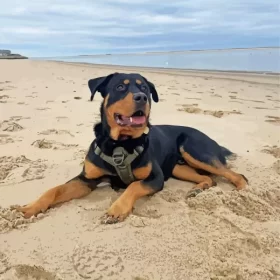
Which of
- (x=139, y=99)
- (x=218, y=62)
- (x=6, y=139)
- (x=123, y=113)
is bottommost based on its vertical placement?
(x=218, y=62)

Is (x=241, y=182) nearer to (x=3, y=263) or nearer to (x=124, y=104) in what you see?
(x=124, y=104)

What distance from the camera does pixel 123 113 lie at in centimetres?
342

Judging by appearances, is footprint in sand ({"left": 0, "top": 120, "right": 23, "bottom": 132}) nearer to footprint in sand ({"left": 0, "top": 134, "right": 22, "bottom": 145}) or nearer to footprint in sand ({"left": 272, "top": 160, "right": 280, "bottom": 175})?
footprint in sand ({"left": 0, "top": 134, "right": 22, "bottom": 145})

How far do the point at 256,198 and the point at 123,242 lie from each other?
1.35m

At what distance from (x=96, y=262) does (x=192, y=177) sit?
181cm

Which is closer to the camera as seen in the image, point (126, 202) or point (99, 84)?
point (126, 202)

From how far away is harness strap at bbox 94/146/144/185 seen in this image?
3.46 m

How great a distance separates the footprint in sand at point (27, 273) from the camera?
2318 mm

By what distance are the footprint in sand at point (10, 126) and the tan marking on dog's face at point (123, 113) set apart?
7.92ft

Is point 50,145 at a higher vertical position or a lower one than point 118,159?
lower

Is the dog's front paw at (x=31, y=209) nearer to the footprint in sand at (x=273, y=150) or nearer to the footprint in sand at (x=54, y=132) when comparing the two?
the footprint in sand at (x=54, y=132)

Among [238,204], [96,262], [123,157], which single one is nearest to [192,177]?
[238,204]

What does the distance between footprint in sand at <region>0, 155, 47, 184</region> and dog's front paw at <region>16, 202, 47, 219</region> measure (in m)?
0.71

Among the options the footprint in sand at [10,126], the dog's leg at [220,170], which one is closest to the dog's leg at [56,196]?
the dog's leg at [220,170]
